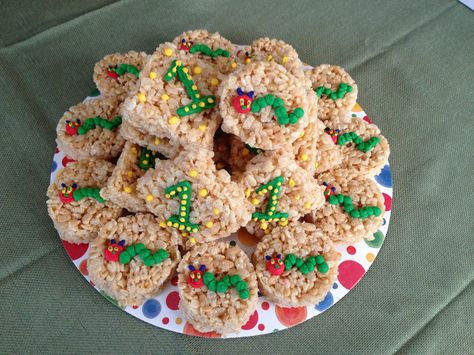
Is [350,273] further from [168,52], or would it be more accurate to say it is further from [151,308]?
[168,52]

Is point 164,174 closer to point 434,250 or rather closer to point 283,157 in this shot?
point 283,157

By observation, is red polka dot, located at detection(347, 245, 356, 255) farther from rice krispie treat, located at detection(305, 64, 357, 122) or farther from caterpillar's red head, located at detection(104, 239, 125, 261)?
caterpillar's red head, located at detection(104, 239, 125, 261)

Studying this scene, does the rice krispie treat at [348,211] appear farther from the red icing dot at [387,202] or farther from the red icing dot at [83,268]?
the red icing dot at [83,268]

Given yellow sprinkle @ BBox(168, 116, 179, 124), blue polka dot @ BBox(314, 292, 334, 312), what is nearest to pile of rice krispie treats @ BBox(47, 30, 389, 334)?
yellow sprinkle @ BBox(168, 116, 179, 124)

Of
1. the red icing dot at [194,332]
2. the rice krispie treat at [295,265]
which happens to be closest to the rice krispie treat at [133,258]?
the red icing dot at [194,332]

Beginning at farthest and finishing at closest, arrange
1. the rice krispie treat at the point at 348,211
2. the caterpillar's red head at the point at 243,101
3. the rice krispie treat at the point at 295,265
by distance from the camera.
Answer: the rice krispie treat at the point at 348,211 → the rice krispie treat at the point at 295,265 → the caterpillar's red head at the point at 243,101

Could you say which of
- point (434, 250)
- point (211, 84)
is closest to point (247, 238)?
point (211, 84)
